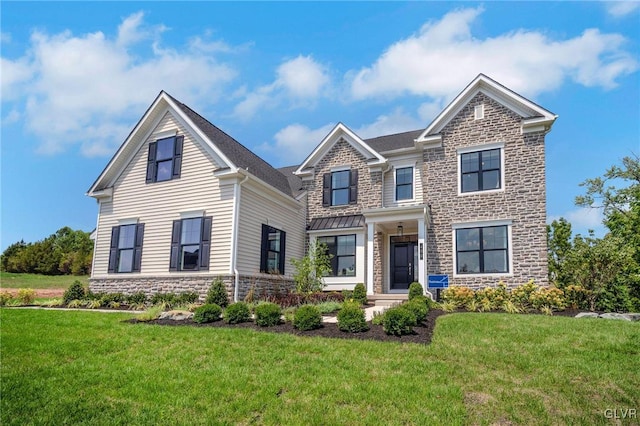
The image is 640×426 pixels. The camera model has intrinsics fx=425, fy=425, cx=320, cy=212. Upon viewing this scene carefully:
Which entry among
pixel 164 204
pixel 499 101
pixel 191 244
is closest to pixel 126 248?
pixel 164 204

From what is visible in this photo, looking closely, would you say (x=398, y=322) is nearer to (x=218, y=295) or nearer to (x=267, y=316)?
(x=267, y=316)

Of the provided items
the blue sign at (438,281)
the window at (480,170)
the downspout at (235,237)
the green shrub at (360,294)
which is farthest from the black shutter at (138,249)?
the window at (480,170)

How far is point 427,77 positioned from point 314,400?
9321 millimetres

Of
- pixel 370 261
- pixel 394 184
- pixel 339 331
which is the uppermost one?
pixel 394 184

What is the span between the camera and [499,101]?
1623cm

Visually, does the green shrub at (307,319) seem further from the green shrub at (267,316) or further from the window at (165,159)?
the window at (165,159)

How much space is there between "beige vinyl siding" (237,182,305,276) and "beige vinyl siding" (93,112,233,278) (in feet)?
1.82

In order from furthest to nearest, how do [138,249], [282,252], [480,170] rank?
[282,252], [138,249], [480,170]

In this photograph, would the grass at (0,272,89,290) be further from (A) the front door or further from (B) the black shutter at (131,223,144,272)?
(A) the front door

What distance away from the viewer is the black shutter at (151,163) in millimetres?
16922

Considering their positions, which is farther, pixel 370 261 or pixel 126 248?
pixel 126 248

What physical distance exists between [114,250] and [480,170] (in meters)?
14.7

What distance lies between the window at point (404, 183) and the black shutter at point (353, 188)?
1.78 metres

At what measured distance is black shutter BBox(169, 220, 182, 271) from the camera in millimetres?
15448
